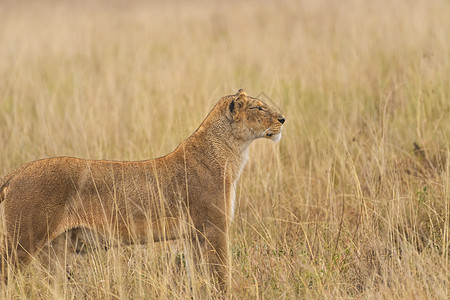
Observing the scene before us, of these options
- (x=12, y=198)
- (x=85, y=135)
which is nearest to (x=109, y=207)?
(x=12, y=198)

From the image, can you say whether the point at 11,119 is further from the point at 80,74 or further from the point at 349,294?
the point at 349,294

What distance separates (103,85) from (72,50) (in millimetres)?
3001

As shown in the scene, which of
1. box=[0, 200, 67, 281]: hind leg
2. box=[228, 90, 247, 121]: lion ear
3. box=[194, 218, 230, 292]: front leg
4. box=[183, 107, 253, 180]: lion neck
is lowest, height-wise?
box=[194, 218, 230, 292]: front leg

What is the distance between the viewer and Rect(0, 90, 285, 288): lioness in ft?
13.4

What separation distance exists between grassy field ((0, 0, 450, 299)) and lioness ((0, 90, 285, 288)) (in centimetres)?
20

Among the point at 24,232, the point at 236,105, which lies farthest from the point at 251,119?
the point at 24,232

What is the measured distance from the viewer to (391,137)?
269 inches

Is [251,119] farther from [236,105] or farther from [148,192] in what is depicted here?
[148,192]

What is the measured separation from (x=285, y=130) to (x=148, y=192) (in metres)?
2.82

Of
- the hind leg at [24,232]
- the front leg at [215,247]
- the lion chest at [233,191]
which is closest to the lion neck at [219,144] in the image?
the lion chest at [233,191]

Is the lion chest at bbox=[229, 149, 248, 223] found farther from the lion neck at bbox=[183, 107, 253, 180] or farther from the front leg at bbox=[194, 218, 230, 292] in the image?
Result: the front leg at bbox=[194, 218, 230, 292]

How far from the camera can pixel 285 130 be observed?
6.98 metres

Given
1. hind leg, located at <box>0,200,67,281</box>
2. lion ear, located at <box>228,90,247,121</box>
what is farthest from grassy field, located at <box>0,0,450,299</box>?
lion ear, located at <box>228,90,247,121</box>

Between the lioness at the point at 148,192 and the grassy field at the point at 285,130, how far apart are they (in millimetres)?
197
